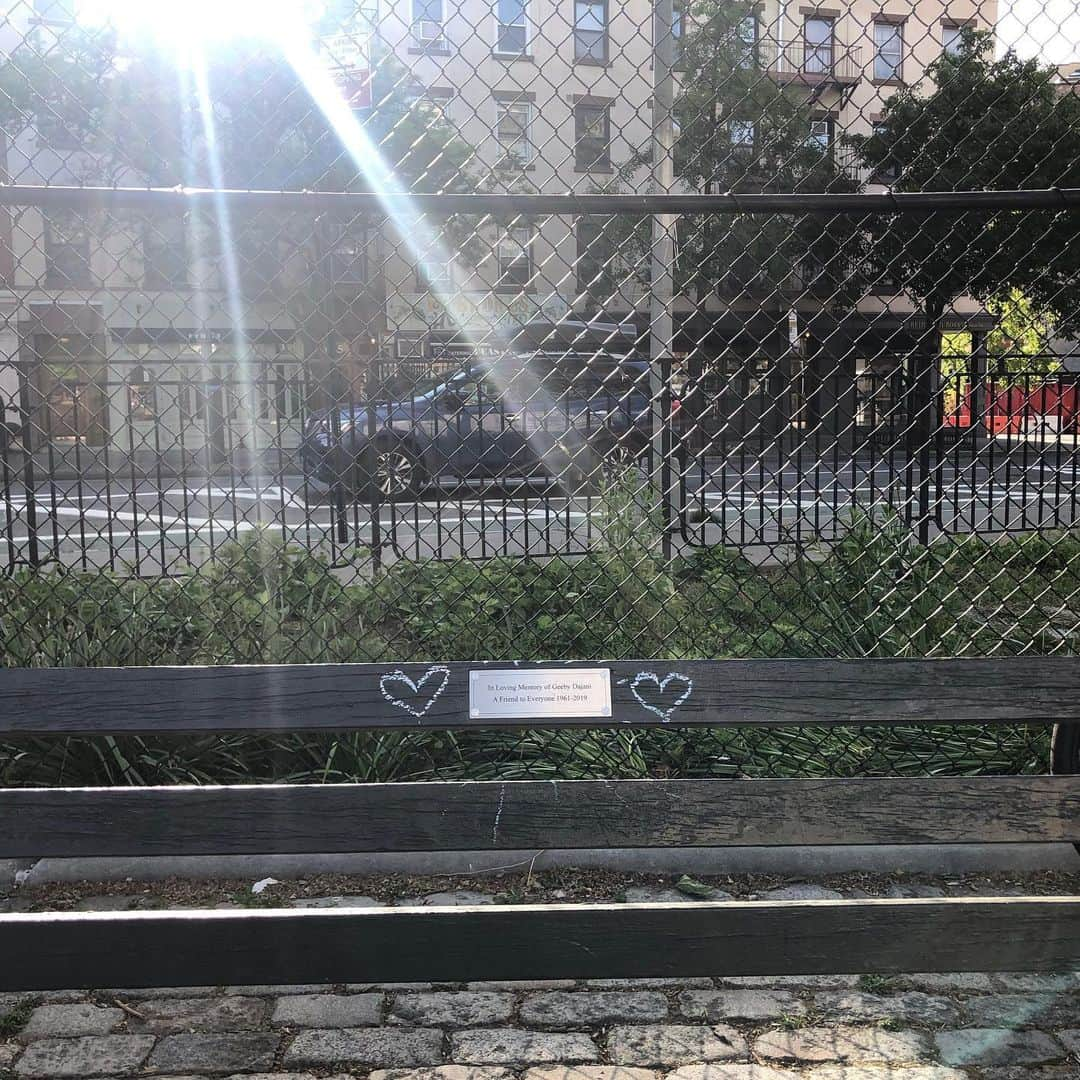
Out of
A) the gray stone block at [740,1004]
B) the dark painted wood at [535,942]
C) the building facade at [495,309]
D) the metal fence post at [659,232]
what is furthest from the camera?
the metal fence post at [659,232]

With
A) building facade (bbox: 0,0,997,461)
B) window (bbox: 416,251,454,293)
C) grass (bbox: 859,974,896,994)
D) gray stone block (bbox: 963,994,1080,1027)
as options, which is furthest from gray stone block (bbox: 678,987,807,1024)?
window (bbox: 416,251,454,293)

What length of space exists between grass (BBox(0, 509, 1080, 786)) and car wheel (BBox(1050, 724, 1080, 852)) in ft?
1.75

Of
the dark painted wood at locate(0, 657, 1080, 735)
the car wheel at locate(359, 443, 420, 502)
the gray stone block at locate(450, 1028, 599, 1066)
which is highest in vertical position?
the car wheel at locate(359, 443, 420, 502)

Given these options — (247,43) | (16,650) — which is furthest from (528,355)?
(247,43)

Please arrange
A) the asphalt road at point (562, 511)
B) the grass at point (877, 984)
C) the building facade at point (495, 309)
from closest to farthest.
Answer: the grass at point (877, 984), the building facade at point (495, 309), the asphalt road at point (562, 511)

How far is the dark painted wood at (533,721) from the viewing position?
2625mm

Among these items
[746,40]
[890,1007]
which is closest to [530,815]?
[890,1007]

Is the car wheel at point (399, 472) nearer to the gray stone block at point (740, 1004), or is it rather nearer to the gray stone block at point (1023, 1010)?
the gray stone block at point (740, 1004)

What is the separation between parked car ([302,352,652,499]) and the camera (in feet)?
16.2

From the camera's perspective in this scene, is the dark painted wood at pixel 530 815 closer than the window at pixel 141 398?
Yes

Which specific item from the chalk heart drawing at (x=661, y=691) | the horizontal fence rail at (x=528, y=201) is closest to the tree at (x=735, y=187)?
the horizontal fence rail at (x=528, y=201)

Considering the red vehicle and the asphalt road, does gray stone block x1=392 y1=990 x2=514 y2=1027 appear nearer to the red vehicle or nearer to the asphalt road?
the asphalt road

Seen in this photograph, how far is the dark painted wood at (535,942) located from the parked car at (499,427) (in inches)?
96.6

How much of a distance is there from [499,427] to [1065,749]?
307cm
